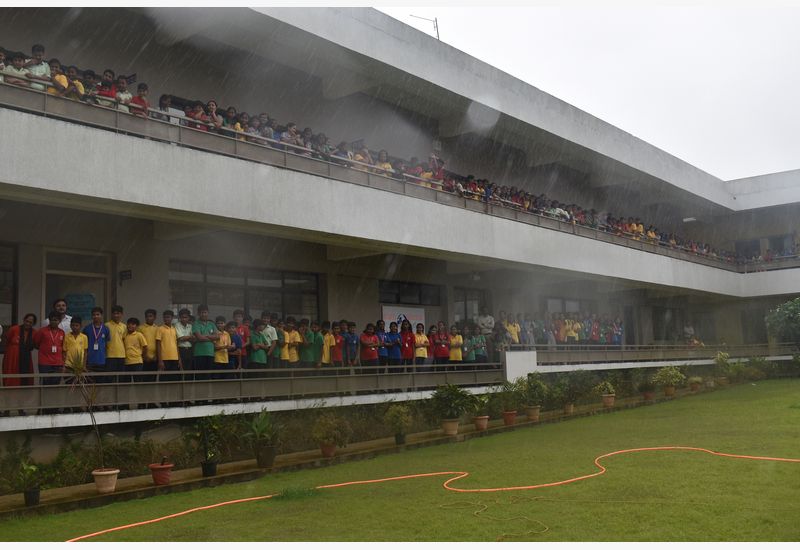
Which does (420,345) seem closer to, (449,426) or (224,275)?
(449,426)

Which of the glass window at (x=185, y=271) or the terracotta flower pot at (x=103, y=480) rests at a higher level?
the glass window at (x=185, y=271)

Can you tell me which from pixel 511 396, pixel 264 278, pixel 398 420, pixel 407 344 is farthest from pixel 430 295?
pixel 398 420

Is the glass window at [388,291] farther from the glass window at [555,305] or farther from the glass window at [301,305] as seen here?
the glass window at [555,305]

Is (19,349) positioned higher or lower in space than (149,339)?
lower

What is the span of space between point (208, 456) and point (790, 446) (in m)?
9.16

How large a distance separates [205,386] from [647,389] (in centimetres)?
1577

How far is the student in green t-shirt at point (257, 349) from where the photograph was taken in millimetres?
13906

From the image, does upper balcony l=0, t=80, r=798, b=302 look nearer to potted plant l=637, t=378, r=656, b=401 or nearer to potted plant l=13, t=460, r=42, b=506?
potted plant l=13, t=460, r=42, b=506

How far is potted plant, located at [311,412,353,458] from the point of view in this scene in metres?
13.4

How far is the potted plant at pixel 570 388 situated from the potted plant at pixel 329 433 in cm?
793

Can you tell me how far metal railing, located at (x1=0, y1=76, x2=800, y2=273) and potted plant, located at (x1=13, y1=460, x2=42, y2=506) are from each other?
485cm

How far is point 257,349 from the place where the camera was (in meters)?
13.9

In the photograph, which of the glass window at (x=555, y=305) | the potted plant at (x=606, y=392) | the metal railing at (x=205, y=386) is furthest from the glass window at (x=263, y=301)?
the glass window at (x=555, y=305)

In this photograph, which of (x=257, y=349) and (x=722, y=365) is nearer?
(x=257, y=349)
